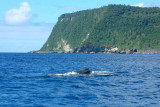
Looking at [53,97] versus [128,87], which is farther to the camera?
[128,87]

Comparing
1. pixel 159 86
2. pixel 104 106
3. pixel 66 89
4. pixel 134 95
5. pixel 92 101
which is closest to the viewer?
pixel 104 106

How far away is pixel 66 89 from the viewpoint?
47625mm

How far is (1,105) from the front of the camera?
3562 cm

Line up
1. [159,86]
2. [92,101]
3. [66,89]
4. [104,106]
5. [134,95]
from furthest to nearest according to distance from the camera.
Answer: [159,86]
[66,89]
[134,95]
[92,101]
[104,106]

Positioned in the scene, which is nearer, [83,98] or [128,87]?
[83,98]

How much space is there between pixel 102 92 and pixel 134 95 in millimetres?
4469

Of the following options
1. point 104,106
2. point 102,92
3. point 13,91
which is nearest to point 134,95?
point 102,92

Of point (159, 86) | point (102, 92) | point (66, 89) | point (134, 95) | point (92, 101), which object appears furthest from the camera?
point (159, 86)

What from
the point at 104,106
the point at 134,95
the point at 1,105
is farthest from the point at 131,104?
the point at 1,105

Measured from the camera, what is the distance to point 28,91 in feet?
149

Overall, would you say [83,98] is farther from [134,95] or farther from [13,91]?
[13,91]

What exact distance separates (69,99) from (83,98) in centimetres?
165

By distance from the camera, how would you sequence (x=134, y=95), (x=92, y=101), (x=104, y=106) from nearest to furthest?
(x=104, y=106)
(x=92, y=101)
(x=134, y=95)

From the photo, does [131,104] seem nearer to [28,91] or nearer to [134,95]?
[134,95]
